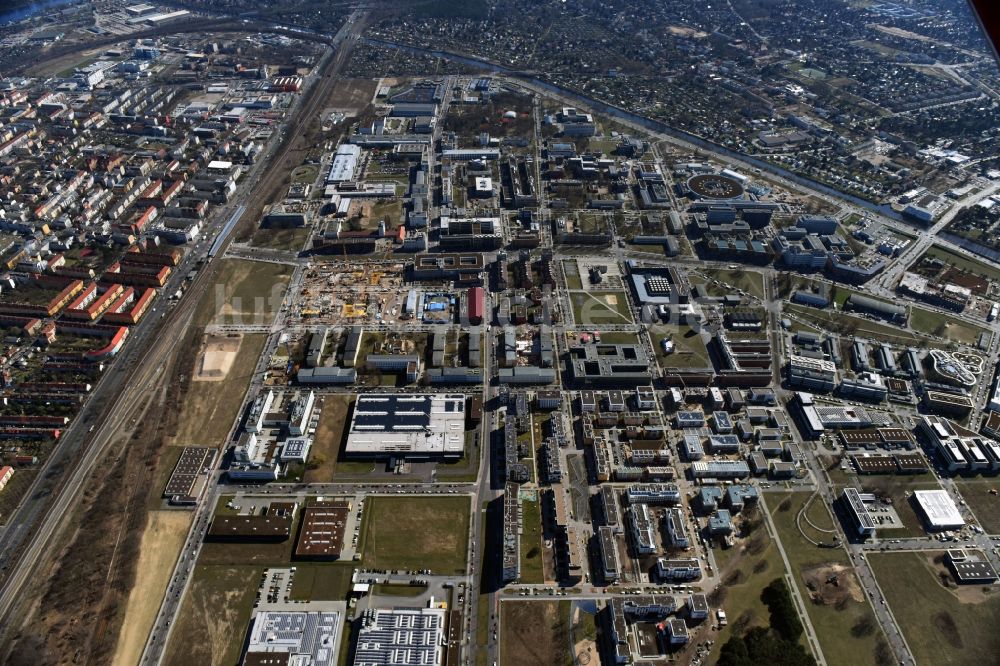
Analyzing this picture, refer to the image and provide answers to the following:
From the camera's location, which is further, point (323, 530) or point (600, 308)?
point (600, 308)

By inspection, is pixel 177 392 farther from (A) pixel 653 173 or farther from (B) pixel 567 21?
(B) pixel 567 21

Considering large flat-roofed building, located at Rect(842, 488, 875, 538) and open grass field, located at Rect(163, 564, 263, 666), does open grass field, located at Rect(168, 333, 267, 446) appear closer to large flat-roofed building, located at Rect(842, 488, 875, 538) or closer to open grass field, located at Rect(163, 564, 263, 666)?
open grass field, located at Rect(163, 564, 263, 666)

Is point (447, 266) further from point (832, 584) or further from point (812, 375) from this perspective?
point (832, 584)

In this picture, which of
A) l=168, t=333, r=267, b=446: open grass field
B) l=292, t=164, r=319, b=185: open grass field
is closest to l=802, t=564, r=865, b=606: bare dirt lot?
l=168, t=333, r=267, b=446: open grass field

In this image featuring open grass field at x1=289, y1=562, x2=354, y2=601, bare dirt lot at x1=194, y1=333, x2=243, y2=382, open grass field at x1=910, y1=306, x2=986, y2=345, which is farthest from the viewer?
open grass field at x1=910, y1=306, x2=986, y2=345

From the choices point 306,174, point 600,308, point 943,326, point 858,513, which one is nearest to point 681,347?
point 600,308

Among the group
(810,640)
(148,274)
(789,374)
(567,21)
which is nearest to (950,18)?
(567,21)

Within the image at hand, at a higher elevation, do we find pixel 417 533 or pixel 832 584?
pixel 417 533
